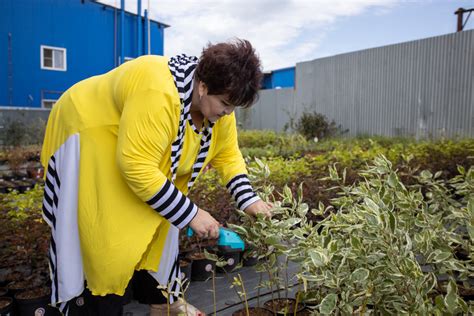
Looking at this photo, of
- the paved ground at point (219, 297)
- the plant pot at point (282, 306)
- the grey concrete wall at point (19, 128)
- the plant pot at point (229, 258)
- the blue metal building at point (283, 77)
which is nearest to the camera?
the plant pot at point (282, 306)

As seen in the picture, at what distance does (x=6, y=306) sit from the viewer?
2.06 meters

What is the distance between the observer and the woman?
1.35 metres

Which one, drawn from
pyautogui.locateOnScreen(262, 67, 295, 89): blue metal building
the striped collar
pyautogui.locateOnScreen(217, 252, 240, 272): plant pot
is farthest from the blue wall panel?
the striped collar

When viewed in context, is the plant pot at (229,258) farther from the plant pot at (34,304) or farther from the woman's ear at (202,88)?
the woman's ear at (202,88)

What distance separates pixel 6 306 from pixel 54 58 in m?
13.2

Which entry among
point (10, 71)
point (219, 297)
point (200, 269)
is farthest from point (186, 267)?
point (10, 71)

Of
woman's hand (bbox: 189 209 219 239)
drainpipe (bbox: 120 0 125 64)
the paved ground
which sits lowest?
the paved ground

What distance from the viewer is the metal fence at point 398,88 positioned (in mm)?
8309

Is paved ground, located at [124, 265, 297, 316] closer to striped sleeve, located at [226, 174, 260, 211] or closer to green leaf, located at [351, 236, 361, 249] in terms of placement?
striped sleeve, located at [226, 174, 260, 211]

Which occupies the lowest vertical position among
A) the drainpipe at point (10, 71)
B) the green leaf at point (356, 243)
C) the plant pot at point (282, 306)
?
the plant pot at point (282, 306)

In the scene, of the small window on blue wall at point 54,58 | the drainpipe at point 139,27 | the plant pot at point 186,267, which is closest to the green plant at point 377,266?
the plant pot at point 186,267

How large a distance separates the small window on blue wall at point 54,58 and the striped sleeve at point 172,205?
13502 mm

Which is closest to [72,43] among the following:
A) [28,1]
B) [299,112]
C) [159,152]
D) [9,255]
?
[28,1]

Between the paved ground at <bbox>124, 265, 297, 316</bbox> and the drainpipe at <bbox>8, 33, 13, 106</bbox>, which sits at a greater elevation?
the drainpipe at <bbox>8, 33, 13, 106</bbox>
